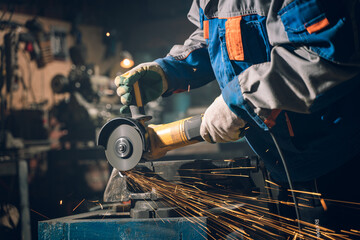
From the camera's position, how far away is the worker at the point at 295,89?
98cm

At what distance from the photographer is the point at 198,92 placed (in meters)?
7.34

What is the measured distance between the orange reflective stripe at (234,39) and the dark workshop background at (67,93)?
3.17 meters

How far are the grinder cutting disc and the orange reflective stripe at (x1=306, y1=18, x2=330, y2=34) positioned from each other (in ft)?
2.96

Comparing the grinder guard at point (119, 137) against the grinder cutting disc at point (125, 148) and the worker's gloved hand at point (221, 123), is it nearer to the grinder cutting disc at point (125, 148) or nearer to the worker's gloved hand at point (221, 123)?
the grinder cutting disc at point (125, 148)

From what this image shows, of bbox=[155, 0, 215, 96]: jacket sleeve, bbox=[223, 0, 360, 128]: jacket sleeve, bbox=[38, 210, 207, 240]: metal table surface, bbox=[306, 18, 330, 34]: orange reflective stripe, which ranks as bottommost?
bbox=[38, 210, 207, 240]: metal table surface

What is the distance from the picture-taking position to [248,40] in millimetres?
1266

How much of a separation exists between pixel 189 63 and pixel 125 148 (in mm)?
647

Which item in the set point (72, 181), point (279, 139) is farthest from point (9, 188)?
point (279, 139)

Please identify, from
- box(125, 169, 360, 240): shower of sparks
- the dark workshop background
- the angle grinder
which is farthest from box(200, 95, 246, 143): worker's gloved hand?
the dark workshop background

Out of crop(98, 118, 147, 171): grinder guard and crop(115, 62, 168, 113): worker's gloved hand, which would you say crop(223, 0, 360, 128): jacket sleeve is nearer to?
crop(98, 118, 147, 171): grinder guard

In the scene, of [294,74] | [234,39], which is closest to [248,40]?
[234,39]

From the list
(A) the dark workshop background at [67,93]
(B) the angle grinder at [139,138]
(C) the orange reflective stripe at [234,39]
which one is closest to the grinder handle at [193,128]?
(B) the angle grinder at [139,138]

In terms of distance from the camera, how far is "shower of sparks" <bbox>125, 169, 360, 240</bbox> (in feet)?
4.59

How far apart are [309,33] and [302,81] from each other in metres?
0.15
